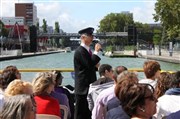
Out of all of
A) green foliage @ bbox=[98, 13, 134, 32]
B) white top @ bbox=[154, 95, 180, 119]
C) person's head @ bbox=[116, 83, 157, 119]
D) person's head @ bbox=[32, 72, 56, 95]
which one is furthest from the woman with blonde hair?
green foliage @ bbox=[98, 13, 134, 32]

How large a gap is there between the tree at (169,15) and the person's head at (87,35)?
4798cm

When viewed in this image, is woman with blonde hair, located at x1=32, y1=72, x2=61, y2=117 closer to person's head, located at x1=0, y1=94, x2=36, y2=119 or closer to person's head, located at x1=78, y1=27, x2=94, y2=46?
person's head, located at x1=78, y1=27, x2=94, y2=46

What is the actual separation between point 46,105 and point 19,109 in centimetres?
174

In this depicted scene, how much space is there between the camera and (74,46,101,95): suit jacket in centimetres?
629

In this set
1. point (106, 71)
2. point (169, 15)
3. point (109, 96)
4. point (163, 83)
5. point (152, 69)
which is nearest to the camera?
point (163, 83)

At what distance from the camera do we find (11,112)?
9.59 feet

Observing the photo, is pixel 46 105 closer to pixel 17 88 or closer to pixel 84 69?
pixel 17 88

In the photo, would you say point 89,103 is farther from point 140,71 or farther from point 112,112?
point 140,71

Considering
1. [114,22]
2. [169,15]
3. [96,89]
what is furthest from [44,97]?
[114,22]

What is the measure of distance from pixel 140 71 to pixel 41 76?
4.09 m

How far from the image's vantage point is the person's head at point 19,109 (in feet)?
9.57

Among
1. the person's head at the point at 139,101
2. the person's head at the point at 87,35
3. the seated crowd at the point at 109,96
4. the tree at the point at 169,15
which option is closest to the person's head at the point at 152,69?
the seated crowd at the point at 109,96

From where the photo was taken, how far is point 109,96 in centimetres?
512

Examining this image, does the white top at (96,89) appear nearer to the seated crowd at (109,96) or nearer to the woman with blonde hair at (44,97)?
the seated crowd at (109,96)
